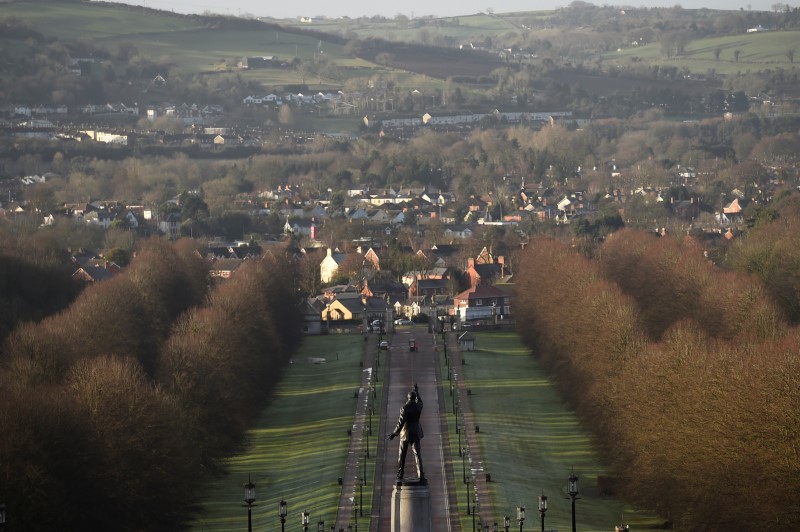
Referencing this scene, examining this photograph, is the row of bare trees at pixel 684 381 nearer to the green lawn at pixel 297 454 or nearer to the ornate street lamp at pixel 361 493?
the ornate street lamp at pixel 361 493

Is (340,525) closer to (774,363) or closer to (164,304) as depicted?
(774,363)

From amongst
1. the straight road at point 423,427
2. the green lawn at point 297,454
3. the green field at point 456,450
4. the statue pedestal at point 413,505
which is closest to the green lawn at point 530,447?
the green field at point 456,450

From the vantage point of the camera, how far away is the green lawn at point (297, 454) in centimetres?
5919

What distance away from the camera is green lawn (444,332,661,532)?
5869cm

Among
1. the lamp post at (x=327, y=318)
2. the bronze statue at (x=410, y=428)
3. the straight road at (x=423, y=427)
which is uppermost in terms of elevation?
the bronze statue at (x=410, y=428)

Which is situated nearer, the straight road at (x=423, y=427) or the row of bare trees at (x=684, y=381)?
the row of bare trees at (x=684, y=381)

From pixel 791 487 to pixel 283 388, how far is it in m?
41.1

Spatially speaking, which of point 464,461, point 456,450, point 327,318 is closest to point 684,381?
point 464,461

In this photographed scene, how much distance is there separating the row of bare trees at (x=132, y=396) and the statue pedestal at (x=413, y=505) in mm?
16267

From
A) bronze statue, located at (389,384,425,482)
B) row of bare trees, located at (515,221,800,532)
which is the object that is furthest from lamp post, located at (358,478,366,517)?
bronze statue, located at (389,384,425,482)

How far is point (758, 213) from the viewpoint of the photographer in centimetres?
14250

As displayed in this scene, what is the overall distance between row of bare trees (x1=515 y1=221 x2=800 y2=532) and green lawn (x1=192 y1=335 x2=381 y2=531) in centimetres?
808

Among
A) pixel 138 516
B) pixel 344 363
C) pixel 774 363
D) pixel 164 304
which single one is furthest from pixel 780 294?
pixel 138 516

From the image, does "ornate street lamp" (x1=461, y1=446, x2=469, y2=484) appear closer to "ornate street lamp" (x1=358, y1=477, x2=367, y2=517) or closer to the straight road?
the straight road
